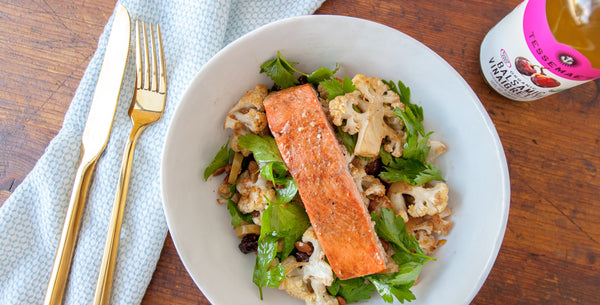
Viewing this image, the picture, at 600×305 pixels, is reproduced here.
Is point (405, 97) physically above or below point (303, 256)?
above

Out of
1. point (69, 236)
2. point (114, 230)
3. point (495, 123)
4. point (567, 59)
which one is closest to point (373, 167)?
point (495, 123)

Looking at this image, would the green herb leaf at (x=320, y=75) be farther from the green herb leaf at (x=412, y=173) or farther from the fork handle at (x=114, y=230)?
the fork handle at (x=114, y=230)

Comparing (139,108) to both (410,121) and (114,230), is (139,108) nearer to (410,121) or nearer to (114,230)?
(114,230)

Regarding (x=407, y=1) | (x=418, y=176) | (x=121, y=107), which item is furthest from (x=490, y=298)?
(x=121, y=107)

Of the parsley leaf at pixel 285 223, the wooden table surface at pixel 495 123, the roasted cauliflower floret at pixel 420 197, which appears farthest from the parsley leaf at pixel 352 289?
the wooden table surface at pixel 495 123

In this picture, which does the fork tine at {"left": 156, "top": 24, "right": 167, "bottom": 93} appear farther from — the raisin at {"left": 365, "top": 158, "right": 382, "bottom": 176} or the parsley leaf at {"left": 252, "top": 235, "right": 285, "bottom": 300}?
the raisin at {"left": 365, "top": 158, "right": 382, "bottom": 176}

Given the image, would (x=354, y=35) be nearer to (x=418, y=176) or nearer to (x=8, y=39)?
(x=418, y=176)
